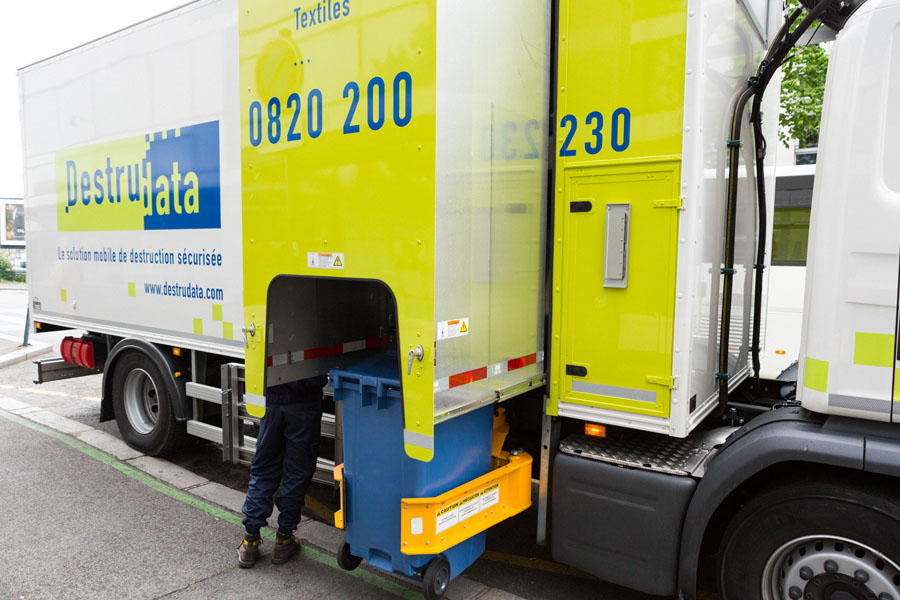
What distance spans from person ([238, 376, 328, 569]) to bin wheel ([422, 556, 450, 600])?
1.10 meters

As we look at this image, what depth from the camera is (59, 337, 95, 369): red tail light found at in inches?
238

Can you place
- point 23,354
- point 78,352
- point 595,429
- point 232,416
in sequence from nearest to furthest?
point 595,429
point 232,416
point 78,352
point 23,354

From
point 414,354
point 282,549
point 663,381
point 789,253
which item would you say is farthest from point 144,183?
point 789,253

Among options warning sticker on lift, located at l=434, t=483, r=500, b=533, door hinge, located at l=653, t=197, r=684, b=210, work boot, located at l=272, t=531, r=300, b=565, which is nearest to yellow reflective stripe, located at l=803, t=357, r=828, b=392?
door hinge, located at l=653, t=197, r=684, b=210

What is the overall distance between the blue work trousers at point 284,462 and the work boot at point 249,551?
2.0 inches

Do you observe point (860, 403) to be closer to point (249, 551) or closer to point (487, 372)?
point (487, 372)

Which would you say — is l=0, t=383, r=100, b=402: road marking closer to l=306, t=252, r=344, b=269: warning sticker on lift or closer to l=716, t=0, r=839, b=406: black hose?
l=306, t=252, r=344, b=269: warning sticker on lift

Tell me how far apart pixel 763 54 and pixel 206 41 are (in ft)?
11.9

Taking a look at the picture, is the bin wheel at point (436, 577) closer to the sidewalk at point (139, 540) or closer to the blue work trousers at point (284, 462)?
the sidewalk at point (139, 540)

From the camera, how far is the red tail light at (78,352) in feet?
19.8

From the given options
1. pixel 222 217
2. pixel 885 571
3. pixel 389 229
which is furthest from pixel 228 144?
pixel 885 571

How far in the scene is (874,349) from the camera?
2.29 metres

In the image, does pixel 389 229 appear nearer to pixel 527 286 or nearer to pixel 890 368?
pixel 527 286

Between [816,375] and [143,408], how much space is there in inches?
212
